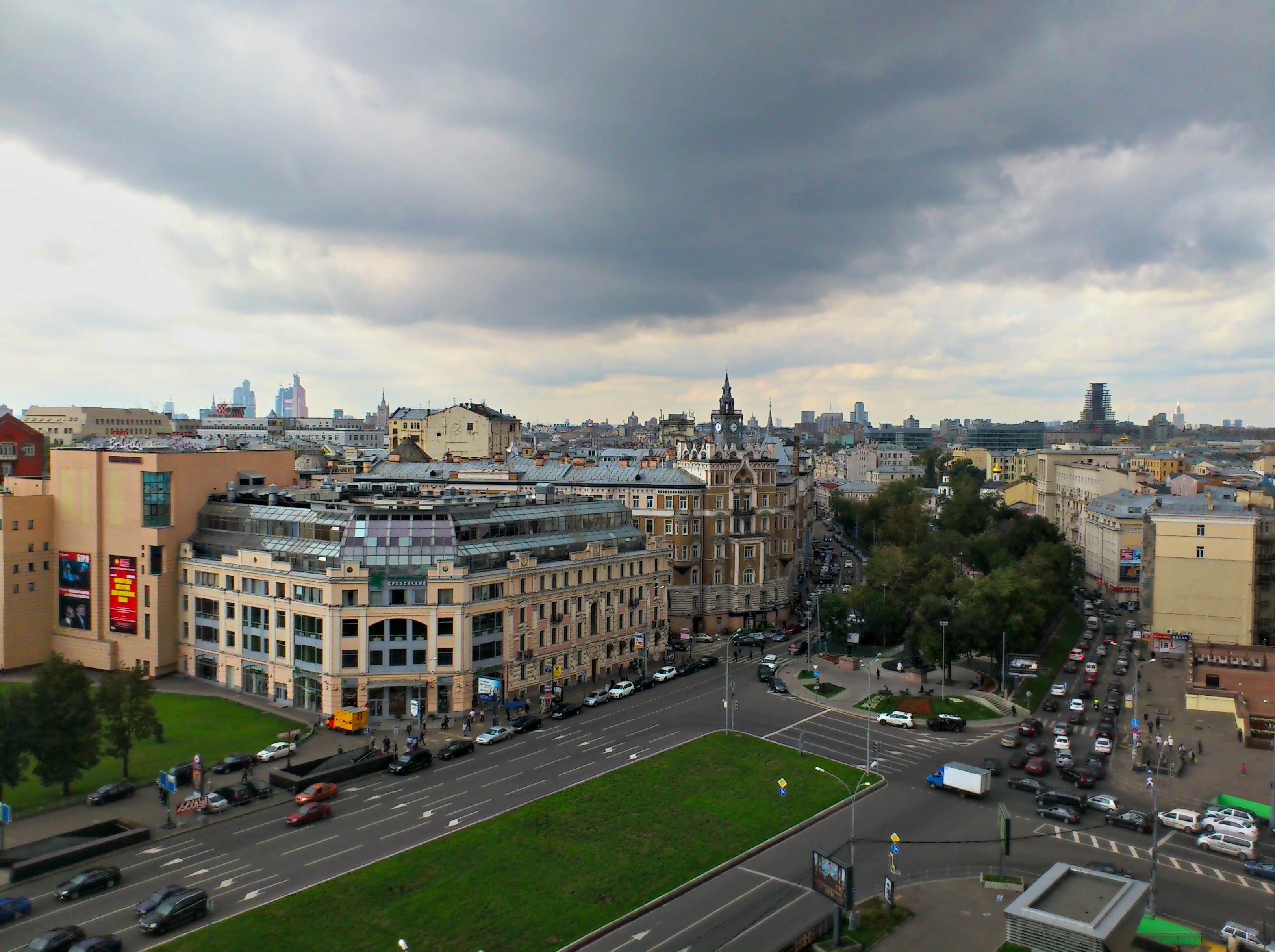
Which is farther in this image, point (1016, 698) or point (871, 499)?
→ point (871, 499)

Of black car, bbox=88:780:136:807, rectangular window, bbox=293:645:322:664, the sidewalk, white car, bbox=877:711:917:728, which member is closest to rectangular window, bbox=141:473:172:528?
rectangular window, bbox=293:645:322:664

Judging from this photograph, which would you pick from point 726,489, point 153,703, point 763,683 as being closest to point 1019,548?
point 726,489

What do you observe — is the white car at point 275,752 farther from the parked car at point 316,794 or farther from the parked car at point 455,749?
the parked car at point 455,749

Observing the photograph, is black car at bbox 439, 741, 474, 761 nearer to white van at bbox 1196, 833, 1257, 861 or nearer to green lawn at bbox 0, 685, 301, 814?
green lawn at bbox 0, 685, 301, 814

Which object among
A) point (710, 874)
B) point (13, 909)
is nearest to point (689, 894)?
point (710, 874)

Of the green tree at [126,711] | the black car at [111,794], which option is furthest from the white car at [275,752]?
the black car at [111,794]

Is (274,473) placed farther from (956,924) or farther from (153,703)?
(956,924)
